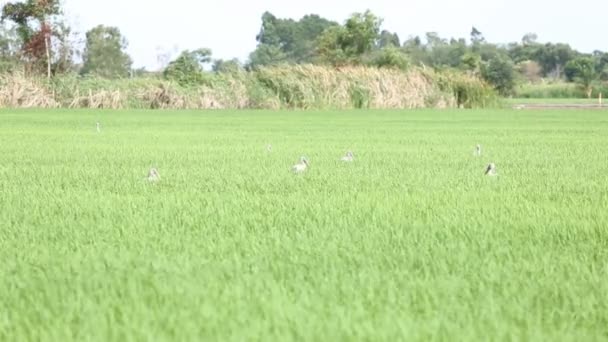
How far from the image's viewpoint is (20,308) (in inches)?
84.3

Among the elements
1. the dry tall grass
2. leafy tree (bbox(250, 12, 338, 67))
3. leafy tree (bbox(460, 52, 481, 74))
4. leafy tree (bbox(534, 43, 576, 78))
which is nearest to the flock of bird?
the dry tall grass

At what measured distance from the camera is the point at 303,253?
2793 millimetres

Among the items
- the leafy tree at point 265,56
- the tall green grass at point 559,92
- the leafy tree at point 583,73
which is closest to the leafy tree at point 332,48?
the tall green grass at point 559,92

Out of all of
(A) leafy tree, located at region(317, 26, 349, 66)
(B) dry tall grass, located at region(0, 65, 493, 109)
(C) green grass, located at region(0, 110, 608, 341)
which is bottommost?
(B) dry tall grass, located at region(0, 65, 493, 109)

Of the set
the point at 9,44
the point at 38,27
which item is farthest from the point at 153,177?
the point at 9,44

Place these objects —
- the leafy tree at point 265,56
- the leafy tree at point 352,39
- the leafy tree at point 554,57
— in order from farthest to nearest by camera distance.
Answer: the leafy tree at point 265,56, the leafy tree at point 554,57, the leafy tree at point 352,39

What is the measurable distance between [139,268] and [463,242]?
1.05 metres

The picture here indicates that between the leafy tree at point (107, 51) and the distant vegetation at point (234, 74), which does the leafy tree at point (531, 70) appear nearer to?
the distant vegetation at point (234, 74)

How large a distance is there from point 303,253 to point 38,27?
31.7 metres

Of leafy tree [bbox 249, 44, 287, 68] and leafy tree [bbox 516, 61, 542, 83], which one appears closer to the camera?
leafy tree [bbox 516, 61, 542, 83]

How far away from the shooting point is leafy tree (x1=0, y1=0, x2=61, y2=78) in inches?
1265

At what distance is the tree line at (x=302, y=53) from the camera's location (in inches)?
1264

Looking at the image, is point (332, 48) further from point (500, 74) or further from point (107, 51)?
point (107, 51)

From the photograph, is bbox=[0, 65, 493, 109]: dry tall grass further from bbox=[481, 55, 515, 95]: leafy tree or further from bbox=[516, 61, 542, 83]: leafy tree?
bbox=[516, 61, 542, 83]: leafy tree
